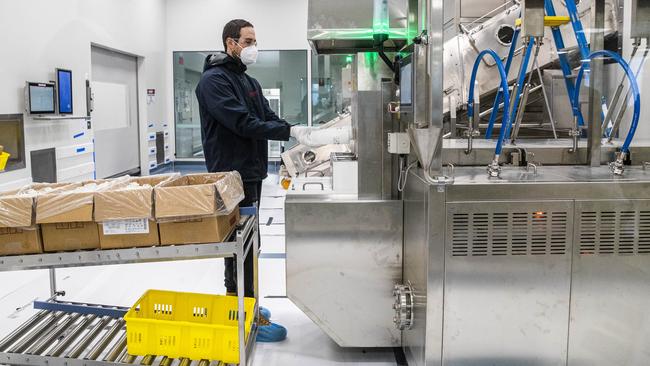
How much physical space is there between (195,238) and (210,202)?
16cm

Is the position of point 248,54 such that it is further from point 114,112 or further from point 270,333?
point 114,112

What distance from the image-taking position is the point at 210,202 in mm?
2109

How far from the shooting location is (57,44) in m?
6.04

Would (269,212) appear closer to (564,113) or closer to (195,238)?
(564,113)

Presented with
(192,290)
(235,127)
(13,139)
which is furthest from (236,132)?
(13,139)

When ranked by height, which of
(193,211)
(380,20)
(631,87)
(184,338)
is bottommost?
(184,338)

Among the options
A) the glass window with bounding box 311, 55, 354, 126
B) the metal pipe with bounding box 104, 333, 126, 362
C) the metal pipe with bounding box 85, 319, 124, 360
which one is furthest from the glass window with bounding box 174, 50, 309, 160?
the metal pipe with bounding box 104, 333, 126, 362

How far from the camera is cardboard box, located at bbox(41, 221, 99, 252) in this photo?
6.98 ft

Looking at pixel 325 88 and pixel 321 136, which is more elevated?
pixel 325 88

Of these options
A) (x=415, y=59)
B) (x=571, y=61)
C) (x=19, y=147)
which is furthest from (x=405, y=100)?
(x=19, y=147)

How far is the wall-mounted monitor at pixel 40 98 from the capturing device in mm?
5219

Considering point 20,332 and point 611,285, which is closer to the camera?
point 611,285

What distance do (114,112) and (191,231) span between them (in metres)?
6.64

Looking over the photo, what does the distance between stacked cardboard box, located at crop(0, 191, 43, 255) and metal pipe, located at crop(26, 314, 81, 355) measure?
0.65 metres
